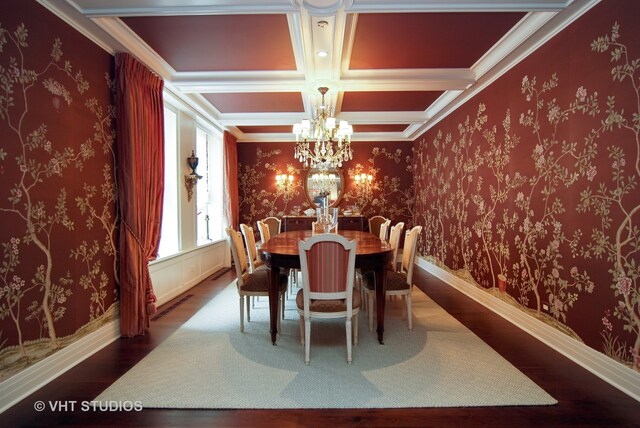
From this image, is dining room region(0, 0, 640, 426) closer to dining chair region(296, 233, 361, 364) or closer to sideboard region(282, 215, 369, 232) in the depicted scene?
dining chair region(296, 233, 361, 364)

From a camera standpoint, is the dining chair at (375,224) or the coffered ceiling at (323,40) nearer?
the coffered ceiling at (323,40)

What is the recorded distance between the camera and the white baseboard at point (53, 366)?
197cm

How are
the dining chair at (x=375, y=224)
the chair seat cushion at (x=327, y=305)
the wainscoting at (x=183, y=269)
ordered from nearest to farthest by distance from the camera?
1. the chair seat cushion at (x=327, y=305)
2. the wainscoting at (x=183, y=269)
3. the dining chair at (x=375, y=224)

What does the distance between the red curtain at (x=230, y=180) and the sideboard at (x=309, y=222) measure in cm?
100

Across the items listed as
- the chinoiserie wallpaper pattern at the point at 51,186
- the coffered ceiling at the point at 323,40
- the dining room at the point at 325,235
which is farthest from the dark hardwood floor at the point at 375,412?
the coffered ceiling at the point at 323,40

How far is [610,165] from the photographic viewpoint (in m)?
2.22

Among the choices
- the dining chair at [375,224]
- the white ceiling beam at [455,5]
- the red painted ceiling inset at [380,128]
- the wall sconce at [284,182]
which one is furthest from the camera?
the wall sconce at [284,182]

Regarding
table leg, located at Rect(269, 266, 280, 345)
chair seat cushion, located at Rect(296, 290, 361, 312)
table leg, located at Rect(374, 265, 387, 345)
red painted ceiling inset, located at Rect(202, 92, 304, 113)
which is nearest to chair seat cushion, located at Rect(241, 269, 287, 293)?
table leg, located at Rect(269, 266, 280, 345)

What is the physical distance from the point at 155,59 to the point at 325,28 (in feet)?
5.97

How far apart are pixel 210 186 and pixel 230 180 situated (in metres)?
0.38

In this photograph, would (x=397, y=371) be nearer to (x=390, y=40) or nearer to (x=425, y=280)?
(x=390, y=40)

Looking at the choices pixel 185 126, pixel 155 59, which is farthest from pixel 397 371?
pixel 185 126

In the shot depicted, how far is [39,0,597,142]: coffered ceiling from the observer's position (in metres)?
2.41

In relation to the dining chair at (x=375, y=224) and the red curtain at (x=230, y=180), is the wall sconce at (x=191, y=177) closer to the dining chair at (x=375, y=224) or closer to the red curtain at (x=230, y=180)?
the red curtain at (x=230, y=180)
